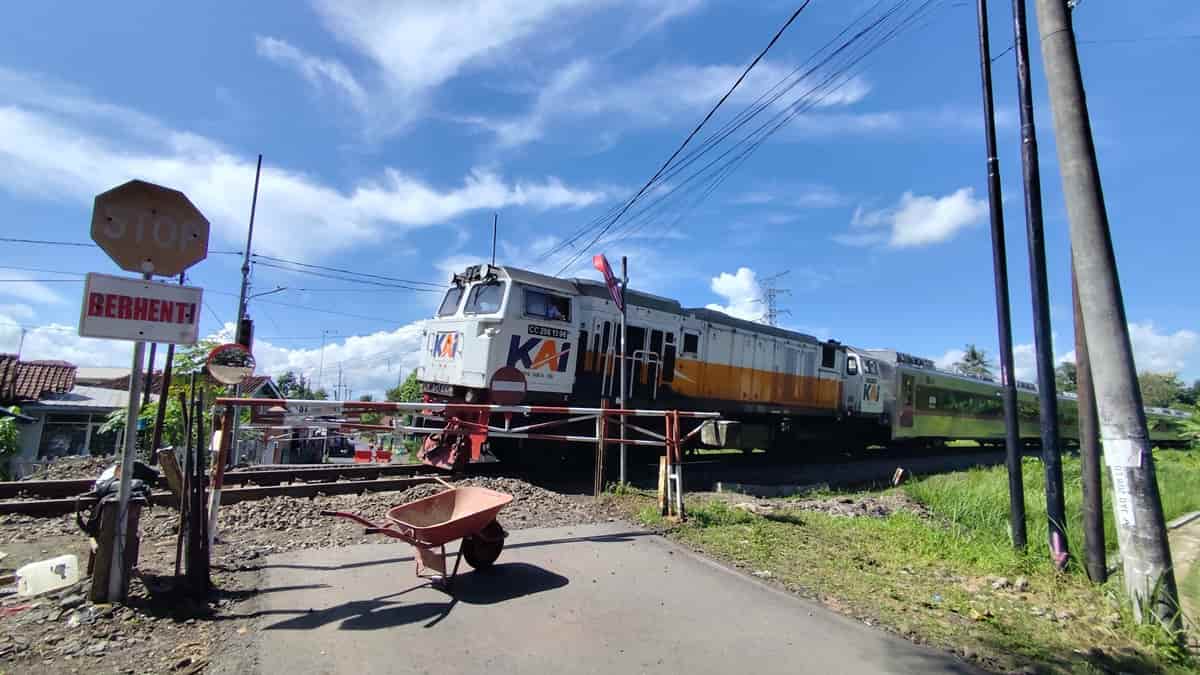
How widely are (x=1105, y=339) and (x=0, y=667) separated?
757 centimetres

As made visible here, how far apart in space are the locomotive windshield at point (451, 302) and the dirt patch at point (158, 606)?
17.4 ft

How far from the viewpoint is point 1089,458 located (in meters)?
5.79

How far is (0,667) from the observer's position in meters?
3.27

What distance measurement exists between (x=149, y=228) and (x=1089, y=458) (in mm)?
8057

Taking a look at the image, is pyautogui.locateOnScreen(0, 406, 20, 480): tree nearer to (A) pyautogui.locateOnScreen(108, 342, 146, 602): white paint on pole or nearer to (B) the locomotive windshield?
(B) the locomotive windshield

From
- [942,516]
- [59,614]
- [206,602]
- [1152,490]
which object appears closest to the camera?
[59,614]

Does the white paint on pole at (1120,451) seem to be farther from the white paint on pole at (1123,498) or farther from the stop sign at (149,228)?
the stop sign at (149,228)

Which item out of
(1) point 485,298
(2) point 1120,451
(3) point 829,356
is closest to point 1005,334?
(2) point 1120,451

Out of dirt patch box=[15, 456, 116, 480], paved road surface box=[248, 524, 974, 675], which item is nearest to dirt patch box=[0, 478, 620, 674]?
paved road surface box=[248, 524, 974, 675]

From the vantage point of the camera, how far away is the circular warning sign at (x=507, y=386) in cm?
1002

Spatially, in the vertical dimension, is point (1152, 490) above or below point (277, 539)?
above

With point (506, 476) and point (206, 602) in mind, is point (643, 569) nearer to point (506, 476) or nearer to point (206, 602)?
point (206, 602)

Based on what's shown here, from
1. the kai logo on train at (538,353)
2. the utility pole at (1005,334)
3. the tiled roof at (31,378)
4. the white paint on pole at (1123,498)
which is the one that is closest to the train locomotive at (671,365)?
the kai logo on train at (538,353)

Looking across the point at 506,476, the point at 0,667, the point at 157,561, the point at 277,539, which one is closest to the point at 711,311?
the point at 506,476
